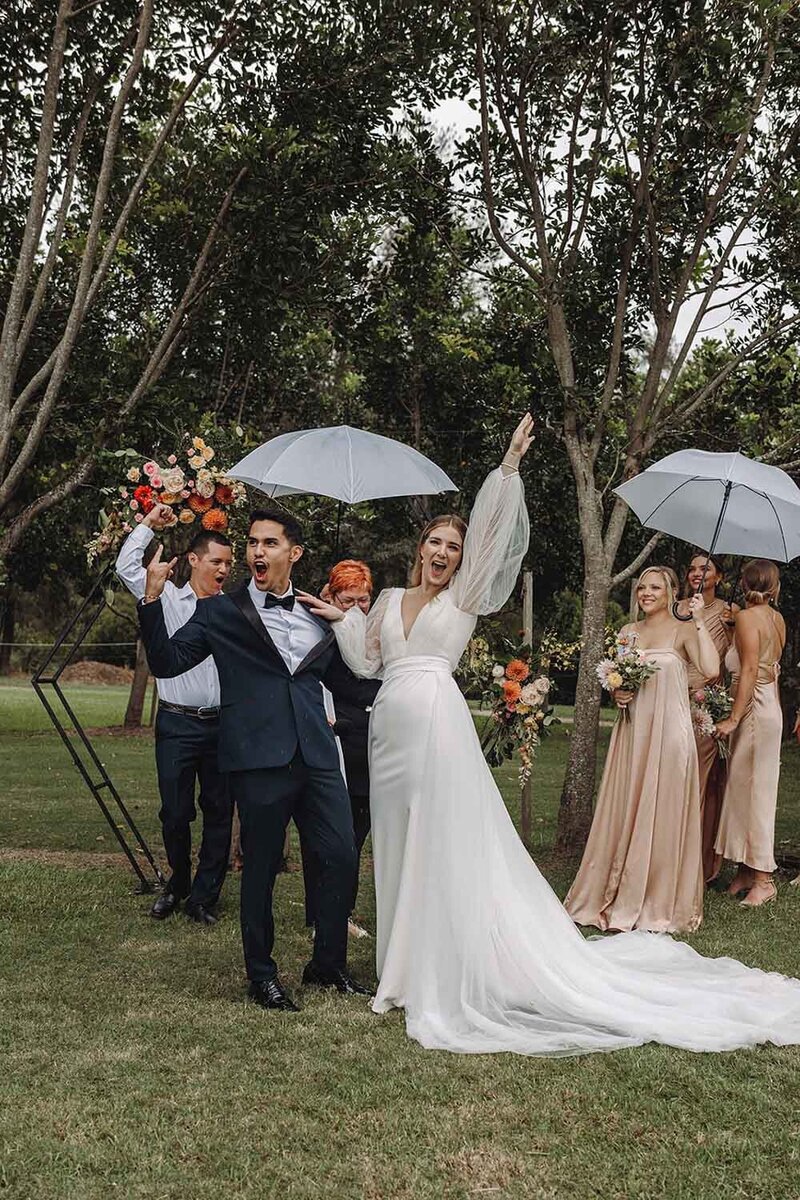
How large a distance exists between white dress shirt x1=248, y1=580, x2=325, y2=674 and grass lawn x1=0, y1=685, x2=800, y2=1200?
1.61 m

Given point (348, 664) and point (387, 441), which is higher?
point (387, 441)

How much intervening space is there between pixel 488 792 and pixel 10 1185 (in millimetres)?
2826

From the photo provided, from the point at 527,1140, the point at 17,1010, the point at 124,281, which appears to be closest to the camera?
the point at 527,1140

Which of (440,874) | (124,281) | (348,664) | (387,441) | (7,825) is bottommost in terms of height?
(7,825)

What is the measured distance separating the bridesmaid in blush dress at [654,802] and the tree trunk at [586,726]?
195 cm

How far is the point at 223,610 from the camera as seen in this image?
17.3 ft

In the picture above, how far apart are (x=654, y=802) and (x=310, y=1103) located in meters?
3.97

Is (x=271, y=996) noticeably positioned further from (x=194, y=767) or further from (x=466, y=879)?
(x=194, y=767)

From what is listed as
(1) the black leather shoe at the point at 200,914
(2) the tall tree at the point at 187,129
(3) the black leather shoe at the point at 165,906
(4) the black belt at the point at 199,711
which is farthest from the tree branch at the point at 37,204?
(1) the black leather shoe at the point at 200,914

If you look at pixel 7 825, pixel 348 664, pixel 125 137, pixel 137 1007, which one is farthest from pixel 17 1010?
pixel 125 137

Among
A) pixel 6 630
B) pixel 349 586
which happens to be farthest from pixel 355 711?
pixel 6 630

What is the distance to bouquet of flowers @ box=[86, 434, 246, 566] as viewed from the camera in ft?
20.5

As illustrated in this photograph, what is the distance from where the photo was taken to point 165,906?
7156 millimetres

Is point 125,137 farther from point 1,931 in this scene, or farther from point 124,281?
point 1,931
